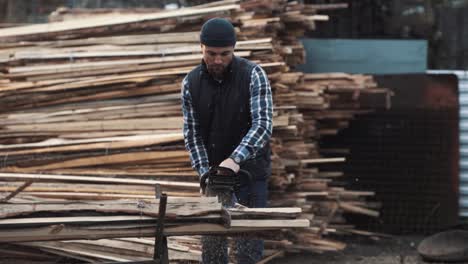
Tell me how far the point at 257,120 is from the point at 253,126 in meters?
0.05

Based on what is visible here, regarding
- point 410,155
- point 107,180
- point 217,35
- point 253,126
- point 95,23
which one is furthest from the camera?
point 410,155

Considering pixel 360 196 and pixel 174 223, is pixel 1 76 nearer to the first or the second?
pixel 360 196

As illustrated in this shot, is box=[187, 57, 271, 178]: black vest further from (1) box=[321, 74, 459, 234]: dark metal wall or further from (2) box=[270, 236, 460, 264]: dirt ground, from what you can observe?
(1) box=[321, 74, 459, 234]: dark metal wall

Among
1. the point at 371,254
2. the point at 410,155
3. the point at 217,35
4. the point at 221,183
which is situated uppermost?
the point at 217,35

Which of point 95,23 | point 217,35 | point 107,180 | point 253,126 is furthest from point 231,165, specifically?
point 95,23

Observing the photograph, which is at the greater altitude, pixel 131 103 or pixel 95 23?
pixel 95 23

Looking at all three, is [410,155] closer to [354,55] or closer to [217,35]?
[354,55]

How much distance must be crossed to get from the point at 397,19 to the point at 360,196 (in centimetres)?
313

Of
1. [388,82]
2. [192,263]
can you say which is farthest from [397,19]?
[192,263]

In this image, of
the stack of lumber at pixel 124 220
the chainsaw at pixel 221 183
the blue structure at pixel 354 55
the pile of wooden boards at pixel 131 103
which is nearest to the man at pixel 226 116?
the chainsaw at pixel 221 183

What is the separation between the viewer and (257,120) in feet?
20.2

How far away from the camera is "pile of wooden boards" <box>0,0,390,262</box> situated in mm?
8610

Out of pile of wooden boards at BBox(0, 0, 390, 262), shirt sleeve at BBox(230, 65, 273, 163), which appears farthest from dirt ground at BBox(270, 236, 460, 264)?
shirt sleeve at BBox(230, 65, 273, 163)

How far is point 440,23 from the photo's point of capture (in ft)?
41.3
